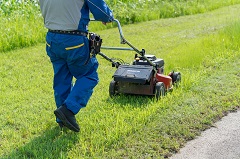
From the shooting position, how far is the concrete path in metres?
3.75

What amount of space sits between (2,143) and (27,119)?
617mm

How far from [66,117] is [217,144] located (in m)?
1.55

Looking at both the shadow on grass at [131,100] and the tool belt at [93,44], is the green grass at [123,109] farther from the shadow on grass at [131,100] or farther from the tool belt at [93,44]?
the tool belt at [93,44]

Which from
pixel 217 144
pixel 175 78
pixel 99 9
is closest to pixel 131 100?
pixel 175 78

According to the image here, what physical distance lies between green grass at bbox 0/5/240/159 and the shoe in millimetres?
133

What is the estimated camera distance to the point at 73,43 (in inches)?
152

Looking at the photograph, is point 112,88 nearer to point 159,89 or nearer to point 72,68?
point 159,89

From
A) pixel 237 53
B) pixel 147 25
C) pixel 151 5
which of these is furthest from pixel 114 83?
pixel 151 5

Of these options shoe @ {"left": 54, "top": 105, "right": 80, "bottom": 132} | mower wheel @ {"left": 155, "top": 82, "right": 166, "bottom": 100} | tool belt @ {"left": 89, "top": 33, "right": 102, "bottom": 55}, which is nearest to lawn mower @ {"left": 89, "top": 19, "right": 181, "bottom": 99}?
mower wheel @ {"left": 155, "top": 82, "right": 166, "bottom": 100}

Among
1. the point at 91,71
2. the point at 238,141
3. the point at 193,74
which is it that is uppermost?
the point at 91,71

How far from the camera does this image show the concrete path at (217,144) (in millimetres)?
3754

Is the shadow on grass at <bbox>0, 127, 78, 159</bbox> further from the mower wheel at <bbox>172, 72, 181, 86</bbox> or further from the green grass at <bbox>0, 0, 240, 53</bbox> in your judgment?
the green grass at <bbox>0, 0, 240, 53</bbox>

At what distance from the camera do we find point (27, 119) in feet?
15.1

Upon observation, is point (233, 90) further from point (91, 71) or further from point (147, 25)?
point (147, 25)
